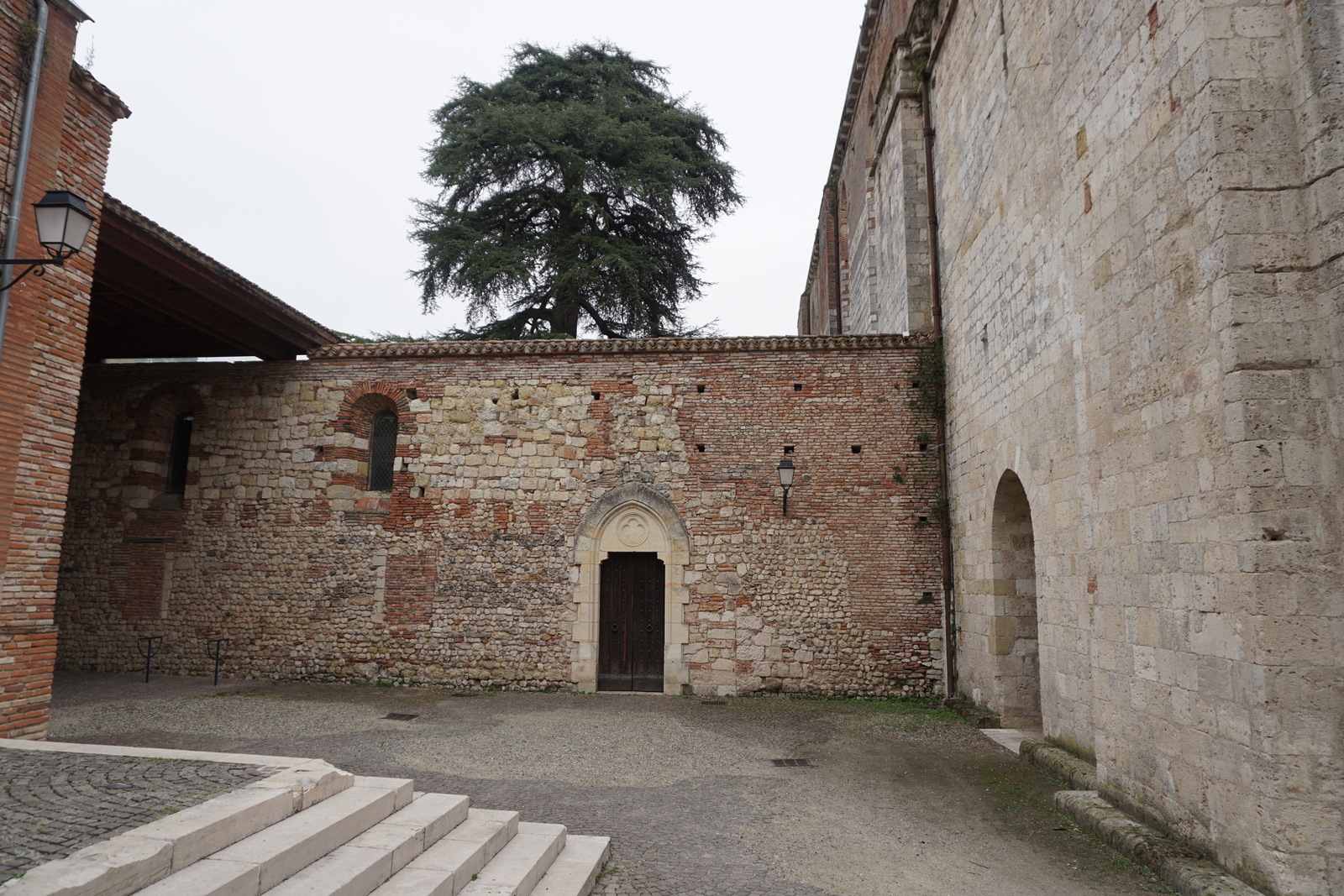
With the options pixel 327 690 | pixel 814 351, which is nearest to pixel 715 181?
pixel 814 351

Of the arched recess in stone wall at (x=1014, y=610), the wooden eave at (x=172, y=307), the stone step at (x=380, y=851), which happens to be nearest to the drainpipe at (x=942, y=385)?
the arched recess in stone wall at (x=1014, y=610)

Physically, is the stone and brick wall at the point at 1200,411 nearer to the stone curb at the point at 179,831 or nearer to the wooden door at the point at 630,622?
the stone curb at the point at 179,831

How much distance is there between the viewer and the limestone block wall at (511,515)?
35.3 ft

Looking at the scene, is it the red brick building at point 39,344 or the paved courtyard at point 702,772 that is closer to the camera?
the paved courtyard at point 702,772

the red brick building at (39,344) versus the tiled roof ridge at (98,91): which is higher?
the tiled roof ridge at (98,91)

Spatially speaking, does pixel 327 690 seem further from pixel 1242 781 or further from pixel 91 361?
pixel 1242 781

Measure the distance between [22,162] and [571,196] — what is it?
514 inches

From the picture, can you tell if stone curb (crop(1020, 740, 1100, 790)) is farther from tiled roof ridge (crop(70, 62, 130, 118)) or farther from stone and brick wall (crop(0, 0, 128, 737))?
tiled roof ridge (crop(70, 62, 130, 118))

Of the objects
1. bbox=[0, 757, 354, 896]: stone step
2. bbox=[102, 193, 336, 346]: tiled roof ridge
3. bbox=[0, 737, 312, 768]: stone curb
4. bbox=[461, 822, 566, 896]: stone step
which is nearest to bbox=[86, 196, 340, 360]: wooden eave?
bbox=[102, 193, 336, 346]: tiled roof ridge

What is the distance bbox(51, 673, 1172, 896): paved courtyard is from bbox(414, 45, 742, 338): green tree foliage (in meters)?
10.9

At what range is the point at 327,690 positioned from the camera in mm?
10680

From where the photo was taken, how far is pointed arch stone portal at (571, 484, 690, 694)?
35.9 ft

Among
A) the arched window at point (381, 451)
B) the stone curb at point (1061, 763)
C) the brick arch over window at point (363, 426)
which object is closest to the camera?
the stone curb at point (1061, 763)

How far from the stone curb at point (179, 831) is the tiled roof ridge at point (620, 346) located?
767cm
